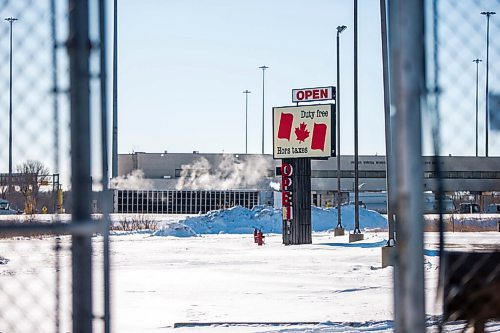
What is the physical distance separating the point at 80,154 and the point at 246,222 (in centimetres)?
4774

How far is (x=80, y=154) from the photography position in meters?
4.50

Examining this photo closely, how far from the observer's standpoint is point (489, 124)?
535 cm

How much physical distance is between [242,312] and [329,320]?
5.64 feet

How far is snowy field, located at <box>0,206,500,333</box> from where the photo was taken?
11656mm

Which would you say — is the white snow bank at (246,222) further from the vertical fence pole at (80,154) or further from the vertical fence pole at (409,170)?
the vertical fence pole at (409,170)

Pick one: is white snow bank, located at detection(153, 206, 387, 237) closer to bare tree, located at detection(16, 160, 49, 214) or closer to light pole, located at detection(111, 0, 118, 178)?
light pole, located at detection(111, 0, 118, 178)

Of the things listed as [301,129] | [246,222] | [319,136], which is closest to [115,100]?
[301,129]

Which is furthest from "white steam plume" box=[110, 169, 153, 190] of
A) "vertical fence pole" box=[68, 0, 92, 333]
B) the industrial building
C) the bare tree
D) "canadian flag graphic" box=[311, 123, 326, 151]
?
"vertical fence pole" box=[68, 0, 92, 333]

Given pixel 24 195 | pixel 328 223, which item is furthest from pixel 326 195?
pixel 24 195

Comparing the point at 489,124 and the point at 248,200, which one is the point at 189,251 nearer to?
the point at 489,124

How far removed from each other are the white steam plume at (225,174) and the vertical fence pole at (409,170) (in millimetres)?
77305

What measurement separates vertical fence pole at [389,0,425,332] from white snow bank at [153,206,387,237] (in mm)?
40682

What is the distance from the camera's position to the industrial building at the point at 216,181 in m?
80.9

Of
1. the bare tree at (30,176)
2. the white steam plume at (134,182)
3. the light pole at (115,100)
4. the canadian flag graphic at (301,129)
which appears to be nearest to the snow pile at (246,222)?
the canadian flag graphic at (301,129)
